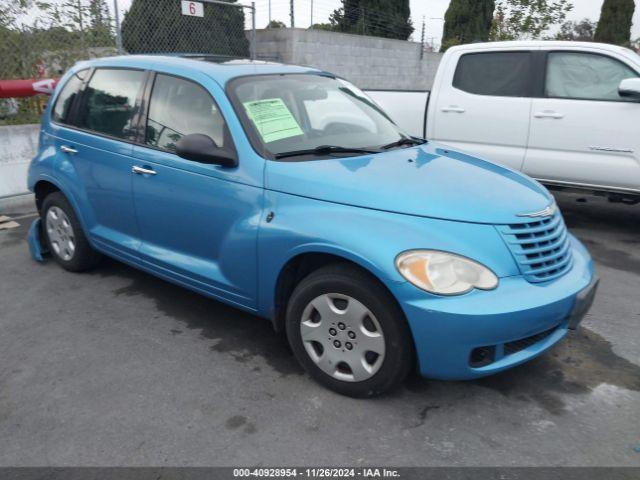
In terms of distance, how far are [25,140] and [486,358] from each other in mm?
6470

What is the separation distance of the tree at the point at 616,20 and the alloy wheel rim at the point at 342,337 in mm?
22009

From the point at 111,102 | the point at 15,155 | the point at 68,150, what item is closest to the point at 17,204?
the point at 15,155

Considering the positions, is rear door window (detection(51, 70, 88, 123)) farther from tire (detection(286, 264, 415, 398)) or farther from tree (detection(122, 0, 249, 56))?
tree (detection(122, 0, 249, 56))

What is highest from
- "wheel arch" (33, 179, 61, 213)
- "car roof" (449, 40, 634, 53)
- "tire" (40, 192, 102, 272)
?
"car roof" (449, 40, 634, 53)

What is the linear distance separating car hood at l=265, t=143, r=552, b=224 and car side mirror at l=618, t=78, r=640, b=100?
2442mm

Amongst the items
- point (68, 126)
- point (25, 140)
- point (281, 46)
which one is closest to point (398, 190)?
point (68, 126)

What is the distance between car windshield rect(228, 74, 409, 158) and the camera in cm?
318

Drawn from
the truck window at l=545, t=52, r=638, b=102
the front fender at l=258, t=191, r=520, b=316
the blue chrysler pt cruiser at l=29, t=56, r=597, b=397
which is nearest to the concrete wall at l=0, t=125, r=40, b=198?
the blue chrysler pt cruiser at l=29, t=56, r=597, b=397

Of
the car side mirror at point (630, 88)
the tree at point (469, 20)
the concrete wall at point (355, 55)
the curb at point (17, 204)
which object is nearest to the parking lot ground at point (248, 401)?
the car side mirror at point (630, 88)

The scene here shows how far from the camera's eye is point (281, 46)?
11.5 meters

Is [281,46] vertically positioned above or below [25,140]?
above

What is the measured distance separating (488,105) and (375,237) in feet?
12.7

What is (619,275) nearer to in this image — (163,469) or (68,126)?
(163,469)

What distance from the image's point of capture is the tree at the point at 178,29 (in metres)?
8.84
